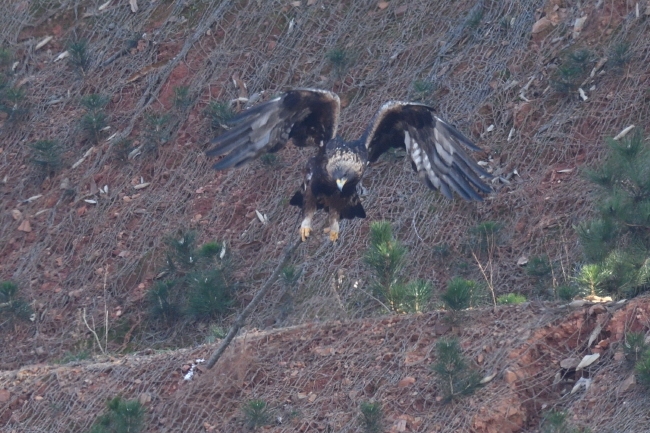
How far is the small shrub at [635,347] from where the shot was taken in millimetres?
6613

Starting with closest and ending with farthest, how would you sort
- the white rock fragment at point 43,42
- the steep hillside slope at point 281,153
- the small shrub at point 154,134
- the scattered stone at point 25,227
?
the steep hillside slope at point 281,153 < the scattered stone at point 25,227 < the small shrub at point 154,134 < the white rock fragment at point 43,42

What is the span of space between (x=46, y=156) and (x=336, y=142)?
17.0 feet

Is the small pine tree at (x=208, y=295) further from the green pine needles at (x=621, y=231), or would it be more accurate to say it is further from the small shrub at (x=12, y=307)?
the green pine needles at (x=621, y=231)

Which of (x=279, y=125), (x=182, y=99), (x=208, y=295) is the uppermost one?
(x=279, y=125)

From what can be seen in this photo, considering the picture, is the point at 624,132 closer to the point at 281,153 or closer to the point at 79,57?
the point at 281,153

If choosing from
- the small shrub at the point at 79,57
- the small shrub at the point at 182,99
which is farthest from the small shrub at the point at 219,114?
the small shrub at the point at 79,57

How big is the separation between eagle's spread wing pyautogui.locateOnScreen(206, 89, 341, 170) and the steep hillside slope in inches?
65.3

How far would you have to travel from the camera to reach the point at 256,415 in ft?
23.0

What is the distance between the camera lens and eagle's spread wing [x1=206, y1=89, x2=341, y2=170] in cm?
773

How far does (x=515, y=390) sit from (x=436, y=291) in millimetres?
2927

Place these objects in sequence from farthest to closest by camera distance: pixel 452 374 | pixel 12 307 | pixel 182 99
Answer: pixel 182 99 < pixel 12 307 < pixel 452 374

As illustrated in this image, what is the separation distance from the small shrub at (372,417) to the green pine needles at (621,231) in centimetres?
166

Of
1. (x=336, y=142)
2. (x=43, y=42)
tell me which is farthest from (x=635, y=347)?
(x=43, y=42)

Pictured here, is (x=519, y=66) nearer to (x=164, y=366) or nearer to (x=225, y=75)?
(x=225, y=75)
